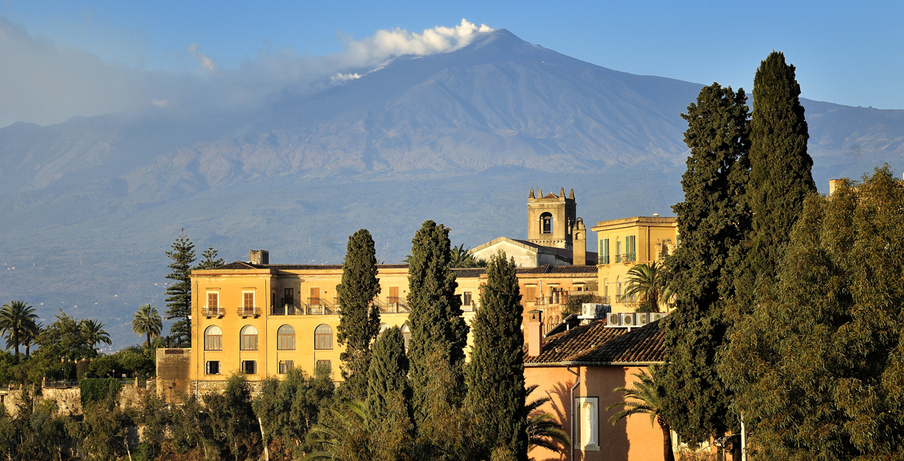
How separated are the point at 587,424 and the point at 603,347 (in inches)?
99.2

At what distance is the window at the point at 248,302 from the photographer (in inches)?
2886

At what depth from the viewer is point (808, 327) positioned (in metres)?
20.7

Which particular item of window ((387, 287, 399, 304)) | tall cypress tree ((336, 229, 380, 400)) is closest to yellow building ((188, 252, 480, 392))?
window ((387, 287, 399, 304))

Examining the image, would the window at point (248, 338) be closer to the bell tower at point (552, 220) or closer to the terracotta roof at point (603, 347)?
the terracotta roof at point (603, 347)

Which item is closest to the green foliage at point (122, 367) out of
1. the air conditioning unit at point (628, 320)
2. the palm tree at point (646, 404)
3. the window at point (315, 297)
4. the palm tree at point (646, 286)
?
the window at point (315, 297)

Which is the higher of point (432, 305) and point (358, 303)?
point (358, 303)

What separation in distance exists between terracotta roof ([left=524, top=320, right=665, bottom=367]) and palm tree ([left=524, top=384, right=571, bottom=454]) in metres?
1.61

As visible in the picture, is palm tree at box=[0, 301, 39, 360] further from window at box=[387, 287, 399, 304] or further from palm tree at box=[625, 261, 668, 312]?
palm tree at box=[625, 261, 668, 312]

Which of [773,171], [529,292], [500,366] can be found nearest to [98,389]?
[529,292]

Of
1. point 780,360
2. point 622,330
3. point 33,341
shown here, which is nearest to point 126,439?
point 33,341

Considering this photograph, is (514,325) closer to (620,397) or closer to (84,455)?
(620,397)

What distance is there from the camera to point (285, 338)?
72.8m

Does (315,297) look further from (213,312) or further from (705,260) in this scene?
(705,260)

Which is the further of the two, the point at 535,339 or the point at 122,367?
the point at 122,367
